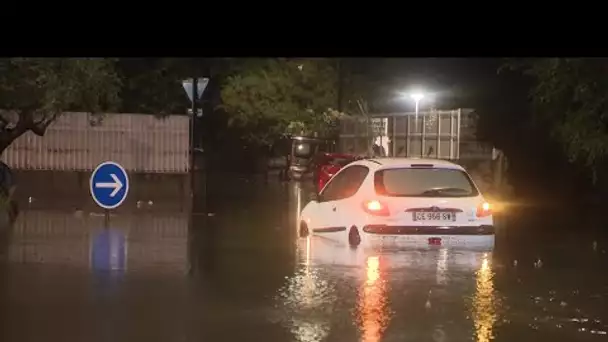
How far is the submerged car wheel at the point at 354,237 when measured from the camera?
12617mm

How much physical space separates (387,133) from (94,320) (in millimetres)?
28023

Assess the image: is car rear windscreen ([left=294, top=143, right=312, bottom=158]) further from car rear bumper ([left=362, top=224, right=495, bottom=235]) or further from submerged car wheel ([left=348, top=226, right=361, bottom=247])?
car rear bumper ([left=362, top=224, right=495, bottom=235])

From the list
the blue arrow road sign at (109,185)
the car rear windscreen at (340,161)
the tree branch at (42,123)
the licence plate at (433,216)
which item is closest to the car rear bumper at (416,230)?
the licence plate at (433,216)

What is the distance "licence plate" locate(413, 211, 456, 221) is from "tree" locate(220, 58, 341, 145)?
102 ft

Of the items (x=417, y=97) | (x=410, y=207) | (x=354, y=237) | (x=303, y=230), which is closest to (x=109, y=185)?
(x=303, y=230)

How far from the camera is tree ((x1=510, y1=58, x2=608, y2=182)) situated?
771 inches

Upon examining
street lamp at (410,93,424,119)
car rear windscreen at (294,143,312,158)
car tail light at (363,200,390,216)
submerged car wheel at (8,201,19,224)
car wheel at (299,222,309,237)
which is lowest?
submerged car wheel at (8,201,19,224)

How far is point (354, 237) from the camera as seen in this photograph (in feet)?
41.7

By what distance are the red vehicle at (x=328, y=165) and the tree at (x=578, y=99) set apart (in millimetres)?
6762

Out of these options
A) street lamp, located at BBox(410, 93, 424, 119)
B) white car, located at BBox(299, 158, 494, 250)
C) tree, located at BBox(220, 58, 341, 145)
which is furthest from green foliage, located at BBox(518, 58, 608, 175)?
tree, located at BBox(220, 58, 341, 145)

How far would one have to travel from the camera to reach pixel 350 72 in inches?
1666

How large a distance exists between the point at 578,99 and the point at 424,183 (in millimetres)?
8491
